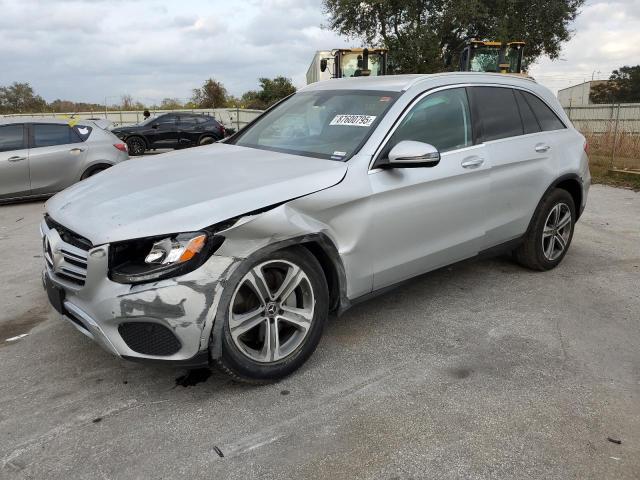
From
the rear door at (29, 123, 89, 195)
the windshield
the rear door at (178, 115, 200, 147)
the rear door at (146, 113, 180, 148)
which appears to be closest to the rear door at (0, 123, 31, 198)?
the rear door at (29, 123, 89, 195)

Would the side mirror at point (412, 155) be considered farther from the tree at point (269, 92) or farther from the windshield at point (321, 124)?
the tree at point (269, 92)

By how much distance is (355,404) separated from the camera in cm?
286

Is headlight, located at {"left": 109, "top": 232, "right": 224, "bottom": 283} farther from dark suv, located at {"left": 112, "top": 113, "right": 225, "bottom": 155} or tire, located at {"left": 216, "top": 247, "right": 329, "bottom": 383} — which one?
dark suv, located at {"left": 112, "top": 113, "right": 225, "bottom": 155}

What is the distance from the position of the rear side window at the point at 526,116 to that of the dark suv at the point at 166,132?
651 inches

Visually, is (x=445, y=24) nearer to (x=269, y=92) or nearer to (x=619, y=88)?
(x=269, y=92)

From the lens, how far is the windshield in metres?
3.51

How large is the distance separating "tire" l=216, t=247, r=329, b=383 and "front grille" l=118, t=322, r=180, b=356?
0.25m

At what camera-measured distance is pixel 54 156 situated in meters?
8.88

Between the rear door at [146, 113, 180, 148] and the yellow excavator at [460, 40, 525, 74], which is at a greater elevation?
the yellow excavator at [460, 40, 525, 74]

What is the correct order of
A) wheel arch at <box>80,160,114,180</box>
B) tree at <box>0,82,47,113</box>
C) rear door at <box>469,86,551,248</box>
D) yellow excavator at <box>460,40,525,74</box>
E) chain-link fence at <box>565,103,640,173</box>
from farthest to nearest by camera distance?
tree at <box>0,82,47,113</box> → yellow excavator at <box>460,40,525,74</box> → chain-link fence at <box>565,103,640,173</box> → wheel arch at <box>80,160,114,180</box> → rear door at <box>469,86,551,248</box>

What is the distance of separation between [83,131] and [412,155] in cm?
781

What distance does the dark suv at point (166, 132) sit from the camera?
19.8m

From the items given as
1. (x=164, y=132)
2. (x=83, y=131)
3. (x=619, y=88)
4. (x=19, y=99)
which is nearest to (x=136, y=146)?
(x=164, y=132)

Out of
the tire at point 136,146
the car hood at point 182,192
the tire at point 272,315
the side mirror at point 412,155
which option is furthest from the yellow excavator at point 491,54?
the tire at point 272,315
